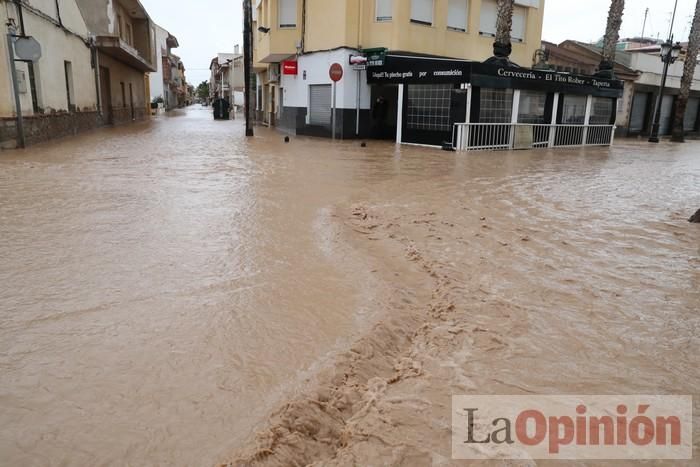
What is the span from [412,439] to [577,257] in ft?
11.4

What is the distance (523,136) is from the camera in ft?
60.6

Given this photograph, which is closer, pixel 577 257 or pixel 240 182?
pixel 577 257

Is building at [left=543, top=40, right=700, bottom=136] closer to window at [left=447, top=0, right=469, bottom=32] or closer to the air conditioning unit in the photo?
window at [left=447, top=0, right=469, bottom=32]

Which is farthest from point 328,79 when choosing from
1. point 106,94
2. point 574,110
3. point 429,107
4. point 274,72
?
point 106,94

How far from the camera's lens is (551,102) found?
19.6 meters

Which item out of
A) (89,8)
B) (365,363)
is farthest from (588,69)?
(365,363)

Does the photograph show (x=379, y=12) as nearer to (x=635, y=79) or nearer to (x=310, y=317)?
(x=635, y=79)

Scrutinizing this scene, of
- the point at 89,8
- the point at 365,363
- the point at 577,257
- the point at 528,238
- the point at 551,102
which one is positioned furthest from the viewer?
the point at 89,8

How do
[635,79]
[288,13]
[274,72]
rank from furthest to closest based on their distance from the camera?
1. [635,79]
2. [274,72]
3. [288,13]

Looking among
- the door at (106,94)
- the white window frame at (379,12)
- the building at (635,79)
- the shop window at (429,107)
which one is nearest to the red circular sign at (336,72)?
the shop window at (429,107)

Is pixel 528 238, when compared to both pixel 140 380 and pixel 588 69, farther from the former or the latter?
pixel 588 69

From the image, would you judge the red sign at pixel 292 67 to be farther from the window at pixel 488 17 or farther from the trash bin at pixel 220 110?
the trash bin at pixel 220 110

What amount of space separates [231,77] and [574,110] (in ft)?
120

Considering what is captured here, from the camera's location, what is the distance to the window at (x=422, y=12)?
20422 mm
